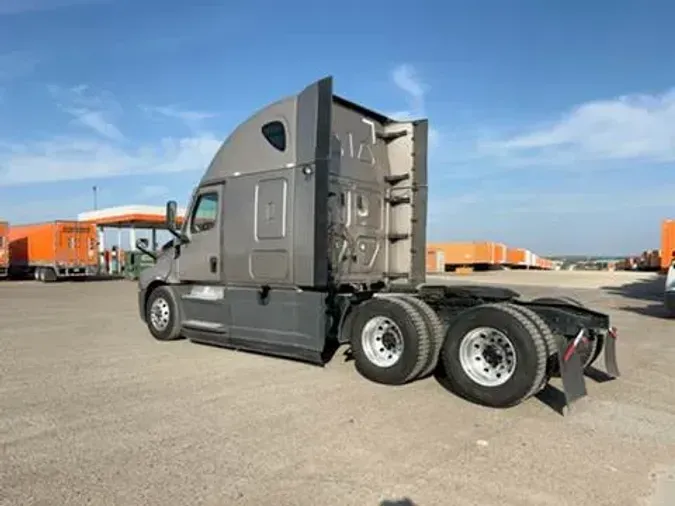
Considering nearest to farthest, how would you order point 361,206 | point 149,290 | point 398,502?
point 398,502 < point 361,206 < point 149,290

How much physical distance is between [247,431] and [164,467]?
106cm

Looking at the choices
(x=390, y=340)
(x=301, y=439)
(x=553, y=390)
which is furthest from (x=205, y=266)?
(x=553, y=390)

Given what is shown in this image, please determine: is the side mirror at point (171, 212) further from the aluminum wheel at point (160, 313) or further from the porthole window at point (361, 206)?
the porthole window at point (361, 206)

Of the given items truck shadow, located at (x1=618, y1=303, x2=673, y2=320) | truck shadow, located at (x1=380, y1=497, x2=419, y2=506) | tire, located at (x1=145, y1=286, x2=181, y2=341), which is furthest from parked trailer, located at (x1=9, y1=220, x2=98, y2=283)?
truck shadow, located at (x1=380, y1=497, x2=419, y2=506)

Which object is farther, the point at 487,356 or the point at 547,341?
the point at 487,356

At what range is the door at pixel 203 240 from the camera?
9875 millimetres

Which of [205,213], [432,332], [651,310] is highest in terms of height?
[205,213]

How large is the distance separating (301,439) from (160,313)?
6300mm

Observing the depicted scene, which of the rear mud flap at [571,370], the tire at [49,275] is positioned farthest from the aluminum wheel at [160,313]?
the tire at [49,275]

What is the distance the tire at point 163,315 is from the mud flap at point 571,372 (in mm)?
6678

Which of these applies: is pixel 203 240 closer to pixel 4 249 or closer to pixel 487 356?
pixel 487 356

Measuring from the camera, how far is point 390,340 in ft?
25.2

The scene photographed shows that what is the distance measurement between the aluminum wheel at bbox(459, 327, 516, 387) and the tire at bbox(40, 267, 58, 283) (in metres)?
32.0

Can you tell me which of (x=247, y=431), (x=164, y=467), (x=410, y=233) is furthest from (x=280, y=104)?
(x=164, y=467)
